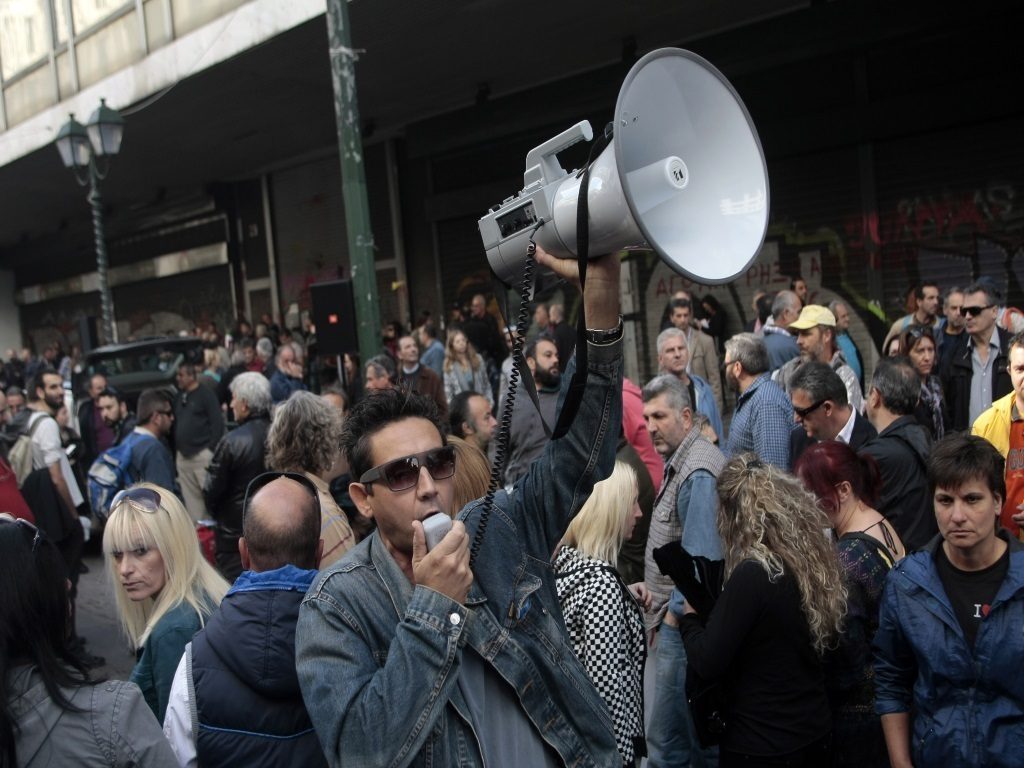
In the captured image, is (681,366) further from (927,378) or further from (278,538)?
(278,538)

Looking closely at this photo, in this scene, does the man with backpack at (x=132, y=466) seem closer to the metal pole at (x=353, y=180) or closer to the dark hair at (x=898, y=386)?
the metal pole at (x=353, y=180)

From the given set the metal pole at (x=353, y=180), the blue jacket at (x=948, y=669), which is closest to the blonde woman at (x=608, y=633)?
the blue jacket at (x=948, y=669)

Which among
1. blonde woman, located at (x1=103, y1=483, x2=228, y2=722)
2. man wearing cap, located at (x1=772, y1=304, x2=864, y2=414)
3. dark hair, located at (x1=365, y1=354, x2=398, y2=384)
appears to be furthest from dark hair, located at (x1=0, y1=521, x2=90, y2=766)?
man wearing cap, located at (x1=772, y1=304, x2=864, y2=414)

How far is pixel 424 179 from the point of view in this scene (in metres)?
17.4

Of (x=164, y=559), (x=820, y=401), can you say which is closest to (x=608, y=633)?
(x=164, y=559)

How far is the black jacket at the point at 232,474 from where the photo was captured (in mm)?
5801

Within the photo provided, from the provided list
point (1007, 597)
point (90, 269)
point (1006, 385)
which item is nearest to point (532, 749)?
point (1007, 597)

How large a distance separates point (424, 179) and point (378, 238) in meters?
1.73

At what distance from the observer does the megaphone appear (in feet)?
6.44

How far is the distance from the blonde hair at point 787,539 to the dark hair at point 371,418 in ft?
4.66

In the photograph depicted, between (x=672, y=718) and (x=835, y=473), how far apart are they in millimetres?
1391

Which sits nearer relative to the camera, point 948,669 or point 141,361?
point 948,669

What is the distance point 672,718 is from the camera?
4262 mm

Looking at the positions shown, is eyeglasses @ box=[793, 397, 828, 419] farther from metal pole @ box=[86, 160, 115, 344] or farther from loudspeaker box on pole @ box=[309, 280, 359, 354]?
metal pole @ box=[86, 160, 115, 344]
